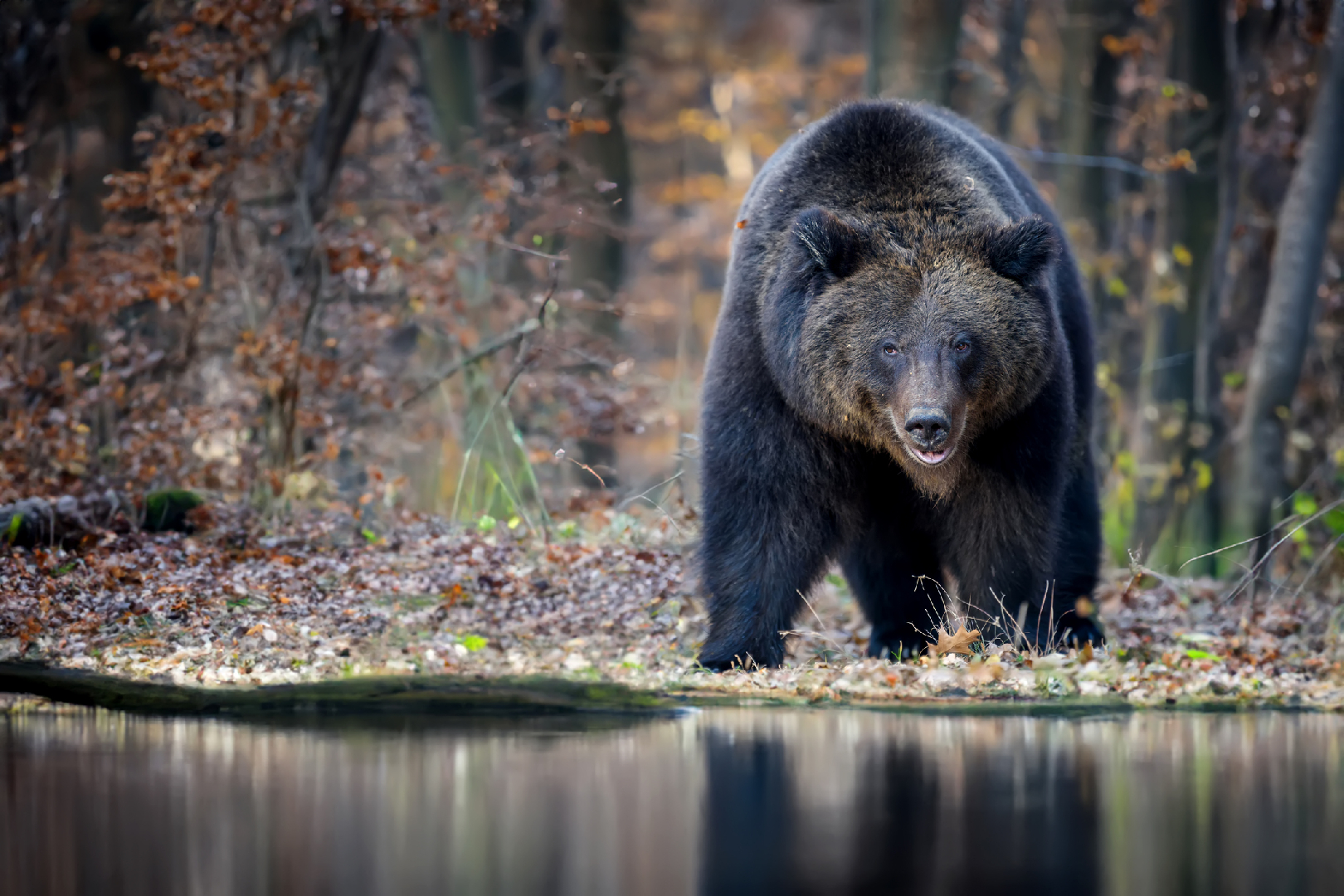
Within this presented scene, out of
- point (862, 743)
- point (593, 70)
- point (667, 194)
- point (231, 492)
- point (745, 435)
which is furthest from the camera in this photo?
point (667, 194)

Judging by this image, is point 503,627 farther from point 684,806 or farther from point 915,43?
point 915,43

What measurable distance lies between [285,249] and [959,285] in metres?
6.48

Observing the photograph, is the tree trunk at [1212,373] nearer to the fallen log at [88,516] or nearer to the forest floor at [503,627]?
the forest floor at [503,627]

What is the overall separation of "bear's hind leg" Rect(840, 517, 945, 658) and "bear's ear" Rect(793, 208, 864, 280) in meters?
2.15

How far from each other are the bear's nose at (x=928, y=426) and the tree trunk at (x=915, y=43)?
725 cm

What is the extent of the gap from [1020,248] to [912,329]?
74 centimetres

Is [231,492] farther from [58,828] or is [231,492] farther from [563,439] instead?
[58,828]

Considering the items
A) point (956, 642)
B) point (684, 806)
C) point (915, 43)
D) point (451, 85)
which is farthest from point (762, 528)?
point (451, 85)

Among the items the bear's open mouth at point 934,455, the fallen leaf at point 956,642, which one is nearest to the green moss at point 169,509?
the fallen leaf at point 956,642

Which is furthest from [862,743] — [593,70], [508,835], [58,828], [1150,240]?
[1150,240]

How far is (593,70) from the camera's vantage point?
16.5 meters

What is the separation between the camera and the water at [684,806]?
211 inches

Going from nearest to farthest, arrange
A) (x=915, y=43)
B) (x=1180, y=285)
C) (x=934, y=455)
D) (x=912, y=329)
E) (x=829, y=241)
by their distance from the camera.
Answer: (x=934, y=455), (x=912, y=329), (x=829, y=241), (x=915, y=43), (x=1180, y=285)

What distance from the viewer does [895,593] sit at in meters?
9.95
